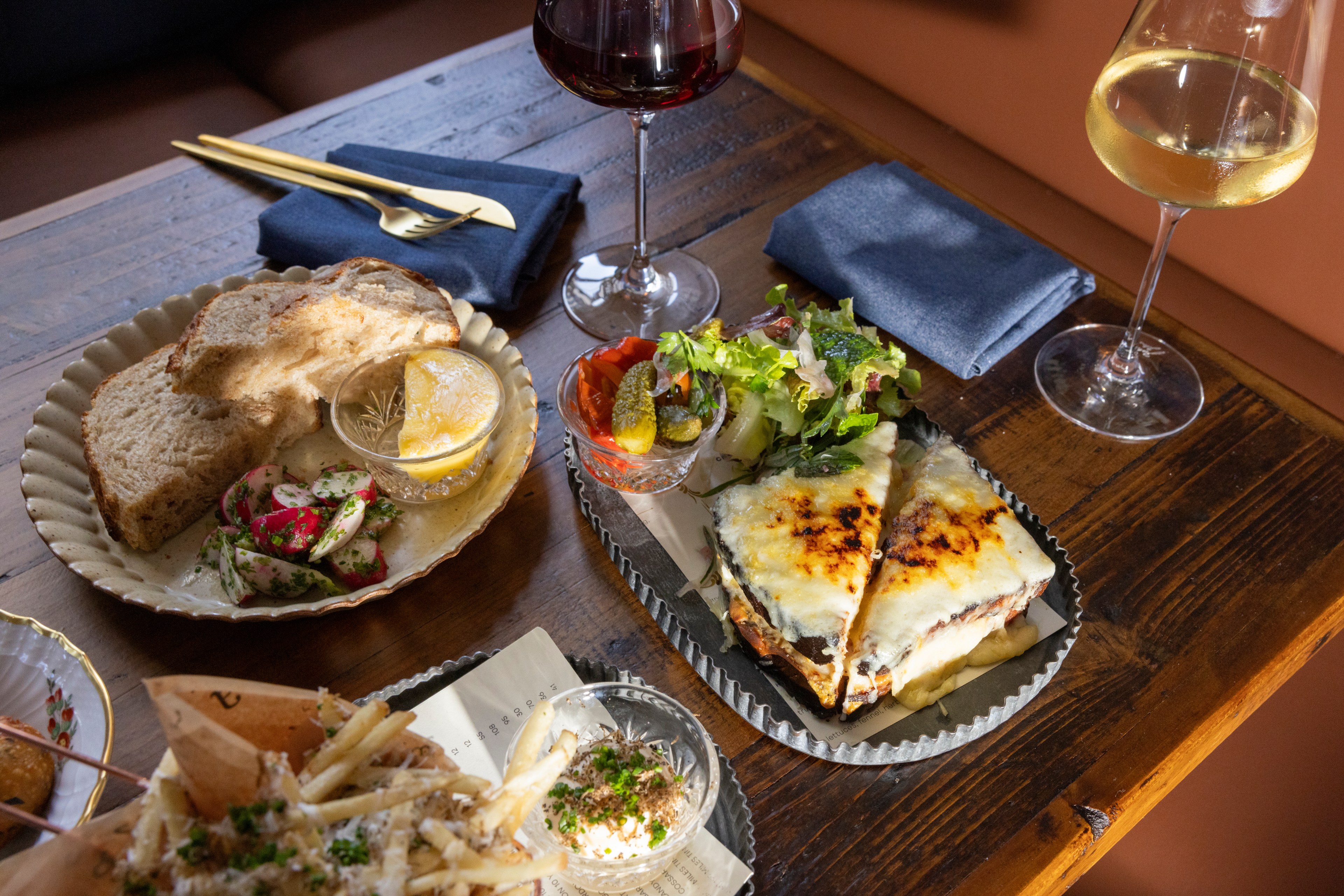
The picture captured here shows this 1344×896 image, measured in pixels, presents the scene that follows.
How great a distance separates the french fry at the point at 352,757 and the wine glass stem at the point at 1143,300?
1233 mm

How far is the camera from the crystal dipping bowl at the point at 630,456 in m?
1.28

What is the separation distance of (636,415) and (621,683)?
1.22 ft

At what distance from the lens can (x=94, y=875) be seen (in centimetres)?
68

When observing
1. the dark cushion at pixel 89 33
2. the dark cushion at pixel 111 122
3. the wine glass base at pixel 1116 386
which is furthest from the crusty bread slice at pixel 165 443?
the dark cushion at pixel 89 33

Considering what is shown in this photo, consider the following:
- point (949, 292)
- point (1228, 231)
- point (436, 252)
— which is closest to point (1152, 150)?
point (949, 292)

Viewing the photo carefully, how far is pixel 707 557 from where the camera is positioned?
4.13 feet

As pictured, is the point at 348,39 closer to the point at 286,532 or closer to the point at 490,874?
the point at 286,532

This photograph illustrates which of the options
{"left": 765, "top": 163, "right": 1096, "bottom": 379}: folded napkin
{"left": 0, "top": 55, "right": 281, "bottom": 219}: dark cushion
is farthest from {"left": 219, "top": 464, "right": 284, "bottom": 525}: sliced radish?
{"left": 0, "top": 55, "right": 281, "bottom": 219}: dark cushion

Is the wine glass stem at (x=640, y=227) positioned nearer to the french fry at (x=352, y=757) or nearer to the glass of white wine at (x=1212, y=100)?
the glass of white wine at (x=1212, y=100)

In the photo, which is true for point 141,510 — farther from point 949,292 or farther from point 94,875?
point 949,292

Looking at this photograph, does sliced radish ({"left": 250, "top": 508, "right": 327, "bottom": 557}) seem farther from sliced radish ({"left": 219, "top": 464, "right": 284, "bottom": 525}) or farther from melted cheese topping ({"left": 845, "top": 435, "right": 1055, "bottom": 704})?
melted cheese topping ({"left": 845, "top": 435, "right": 1055, "bottom": 704})

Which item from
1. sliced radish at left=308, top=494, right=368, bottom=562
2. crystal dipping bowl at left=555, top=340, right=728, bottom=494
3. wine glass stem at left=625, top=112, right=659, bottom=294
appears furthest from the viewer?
wine glass stem at left=625, top=112, right=659, bottom=294

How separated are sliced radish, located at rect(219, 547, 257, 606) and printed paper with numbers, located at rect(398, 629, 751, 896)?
0.27 metres

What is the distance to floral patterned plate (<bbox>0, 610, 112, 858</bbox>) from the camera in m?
0.94
